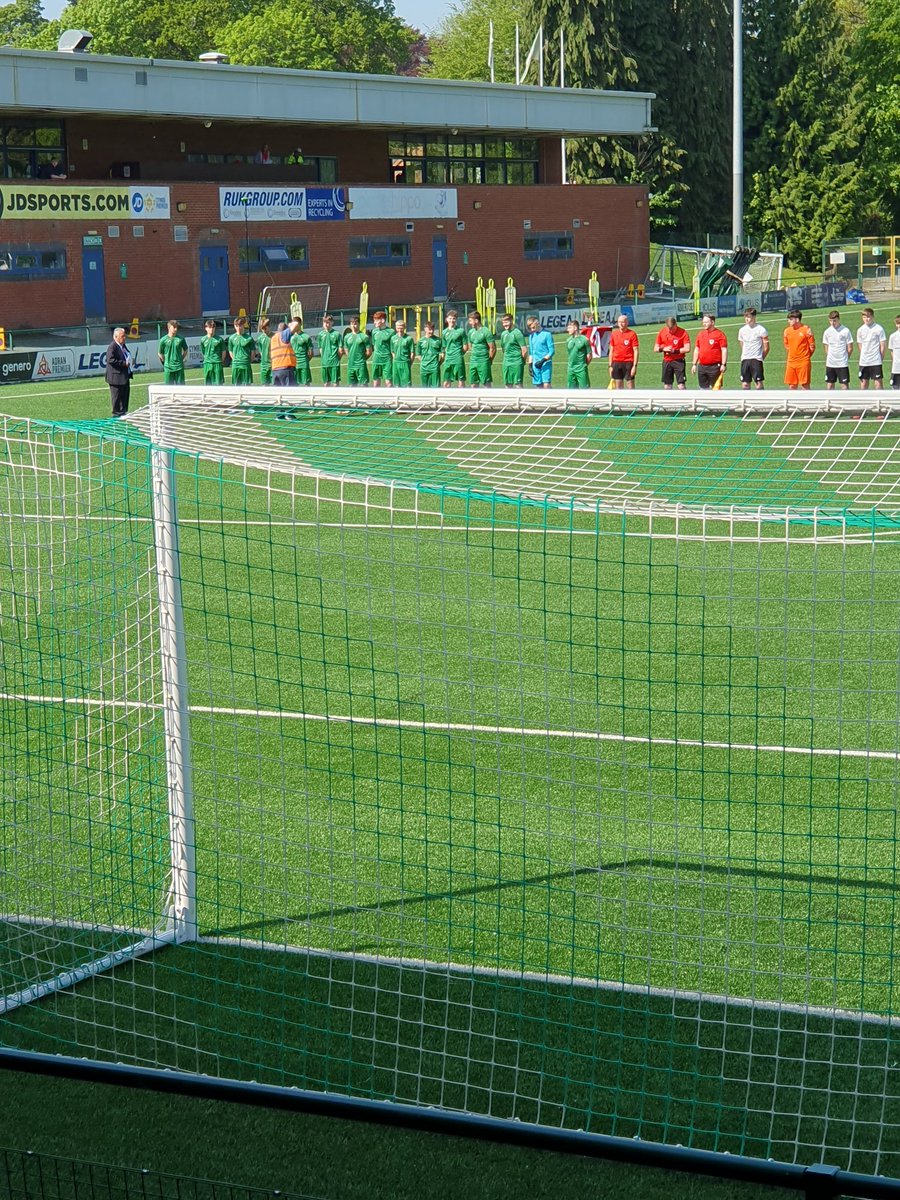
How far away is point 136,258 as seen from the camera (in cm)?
3916

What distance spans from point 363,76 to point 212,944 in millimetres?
40717

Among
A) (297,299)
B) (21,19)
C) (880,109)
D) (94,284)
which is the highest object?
(21,19)

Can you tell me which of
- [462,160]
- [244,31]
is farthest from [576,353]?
[244,31]

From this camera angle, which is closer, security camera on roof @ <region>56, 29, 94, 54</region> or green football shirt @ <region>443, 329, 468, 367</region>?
green football shirt @ <region>443, 329, 468, 367</region>

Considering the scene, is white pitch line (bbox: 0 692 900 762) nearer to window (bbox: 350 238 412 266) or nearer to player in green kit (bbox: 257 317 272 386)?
player in green kit (bbox: 257 317 272 386)

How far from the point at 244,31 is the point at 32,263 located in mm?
32760

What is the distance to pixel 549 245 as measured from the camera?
4978cm

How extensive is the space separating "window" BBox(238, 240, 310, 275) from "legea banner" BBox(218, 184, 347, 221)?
0.72 metres

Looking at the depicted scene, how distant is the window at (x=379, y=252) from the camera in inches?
1737

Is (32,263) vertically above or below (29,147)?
below

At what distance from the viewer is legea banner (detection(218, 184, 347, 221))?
40.9 meters

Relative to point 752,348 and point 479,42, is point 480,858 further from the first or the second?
point 479,42

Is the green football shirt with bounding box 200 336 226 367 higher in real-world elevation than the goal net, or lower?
lower

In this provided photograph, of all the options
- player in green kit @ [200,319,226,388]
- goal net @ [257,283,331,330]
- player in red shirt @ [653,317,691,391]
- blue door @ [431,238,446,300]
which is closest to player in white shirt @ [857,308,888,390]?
player in red shirt @ [653,317,691,391]
